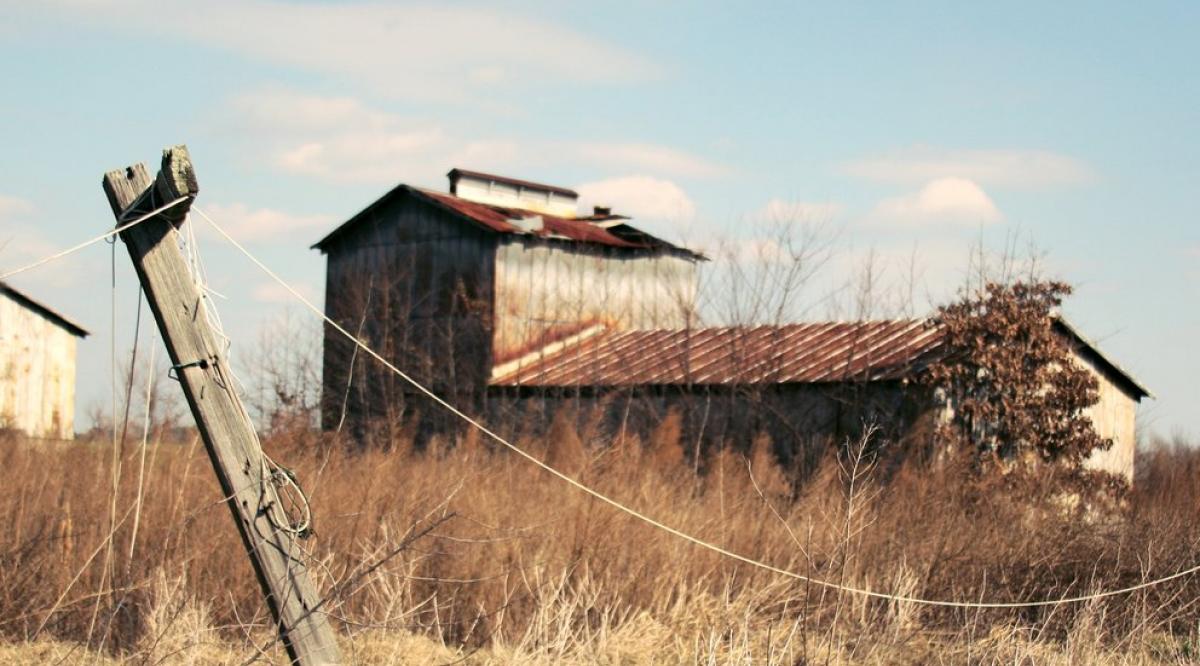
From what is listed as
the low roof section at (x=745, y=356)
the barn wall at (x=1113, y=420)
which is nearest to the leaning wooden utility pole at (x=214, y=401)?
the low roof section at (x=745, y=356)

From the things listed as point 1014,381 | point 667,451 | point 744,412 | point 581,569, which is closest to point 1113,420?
point 1014,381

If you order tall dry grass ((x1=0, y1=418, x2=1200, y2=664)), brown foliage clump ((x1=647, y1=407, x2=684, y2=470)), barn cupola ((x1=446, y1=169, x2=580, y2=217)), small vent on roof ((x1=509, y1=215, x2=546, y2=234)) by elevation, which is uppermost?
barn cupola ((x1=446, y1=169, x2=580, y2=217))

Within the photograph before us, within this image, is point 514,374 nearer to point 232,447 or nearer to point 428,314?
point 428,314

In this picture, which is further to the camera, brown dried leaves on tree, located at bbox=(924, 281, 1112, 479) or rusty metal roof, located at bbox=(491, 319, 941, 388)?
rusty metal roof, located at bbox=(491, 319, 941, 388)

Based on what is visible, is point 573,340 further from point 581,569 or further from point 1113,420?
point 581,569

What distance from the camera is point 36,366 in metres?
27.9

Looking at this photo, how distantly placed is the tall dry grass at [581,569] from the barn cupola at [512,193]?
634 inches

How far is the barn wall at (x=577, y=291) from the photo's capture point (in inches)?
1003

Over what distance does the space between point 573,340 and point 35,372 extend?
11832 millimetres

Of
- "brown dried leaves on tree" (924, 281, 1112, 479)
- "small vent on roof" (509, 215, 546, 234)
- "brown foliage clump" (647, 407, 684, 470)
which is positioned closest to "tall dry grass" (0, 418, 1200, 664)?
"brown foliage clump" (647, 407, 684, 470)

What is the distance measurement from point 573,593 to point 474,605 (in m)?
0.80

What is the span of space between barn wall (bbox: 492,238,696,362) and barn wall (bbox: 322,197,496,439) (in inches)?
18.2

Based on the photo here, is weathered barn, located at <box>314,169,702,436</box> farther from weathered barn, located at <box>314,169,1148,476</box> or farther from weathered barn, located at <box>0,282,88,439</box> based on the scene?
weathered barn, located at <box>0,282,88,439</box>

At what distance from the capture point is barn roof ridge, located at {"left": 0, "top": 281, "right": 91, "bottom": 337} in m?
27.7
